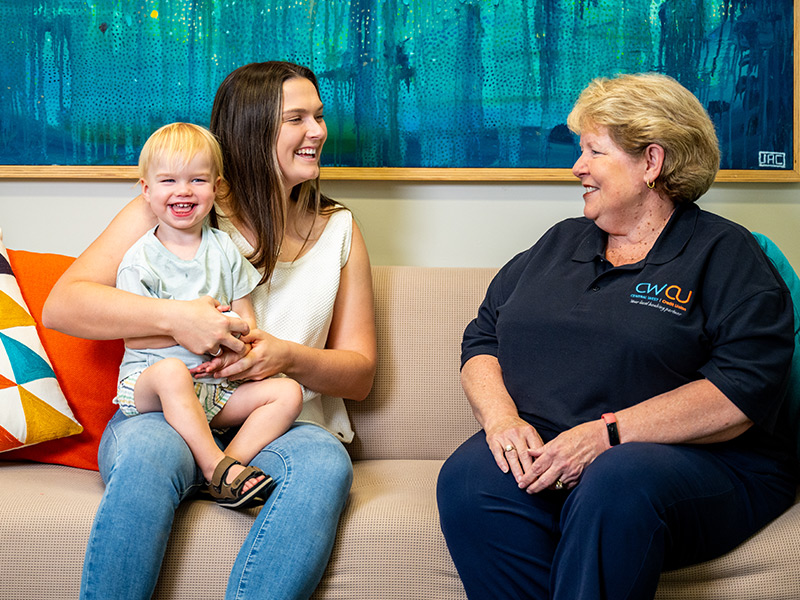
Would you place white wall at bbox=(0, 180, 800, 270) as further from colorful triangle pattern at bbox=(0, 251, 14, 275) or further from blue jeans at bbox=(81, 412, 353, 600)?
blue jeans at bbox=(81, 412, 353, 600)

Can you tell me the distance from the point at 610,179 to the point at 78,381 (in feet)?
4.20

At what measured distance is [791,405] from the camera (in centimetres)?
158

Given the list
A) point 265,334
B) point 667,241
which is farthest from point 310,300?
point 667,241

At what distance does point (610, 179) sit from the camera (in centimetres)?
161

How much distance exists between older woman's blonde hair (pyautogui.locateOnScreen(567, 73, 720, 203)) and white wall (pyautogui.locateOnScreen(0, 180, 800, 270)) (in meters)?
0.60

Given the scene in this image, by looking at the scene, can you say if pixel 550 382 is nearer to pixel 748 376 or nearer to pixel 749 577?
pixel 748 376

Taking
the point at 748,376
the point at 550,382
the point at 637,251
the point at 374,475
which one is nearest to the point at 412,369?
the point at 374,475

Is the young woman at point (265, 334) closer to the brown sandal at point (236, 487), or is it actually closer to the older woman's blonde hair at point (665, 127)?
the brown sandal at point (236, 487)

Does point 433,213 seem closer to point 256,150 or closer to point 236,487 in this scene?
point 256,150

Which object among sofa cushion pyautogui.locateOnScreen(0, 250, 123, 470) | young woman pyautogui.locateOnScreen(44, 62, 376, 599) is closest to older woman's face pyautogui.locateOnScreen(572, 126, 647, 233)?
young woman pyautogui.locateOnScreen(44, 62, 376, 599)

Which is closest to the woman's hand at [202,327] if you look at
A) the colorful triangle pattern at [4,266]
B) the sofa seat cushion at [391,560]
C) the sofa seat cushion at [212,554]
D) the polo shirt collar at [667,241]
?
the sofa seat cushion at [212,554]

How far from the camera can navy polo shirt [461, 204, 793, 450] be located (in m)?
1.42

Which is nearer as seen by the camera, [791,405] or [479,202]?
[791,405]

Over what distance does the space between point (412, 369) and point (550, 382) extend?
494 mm
